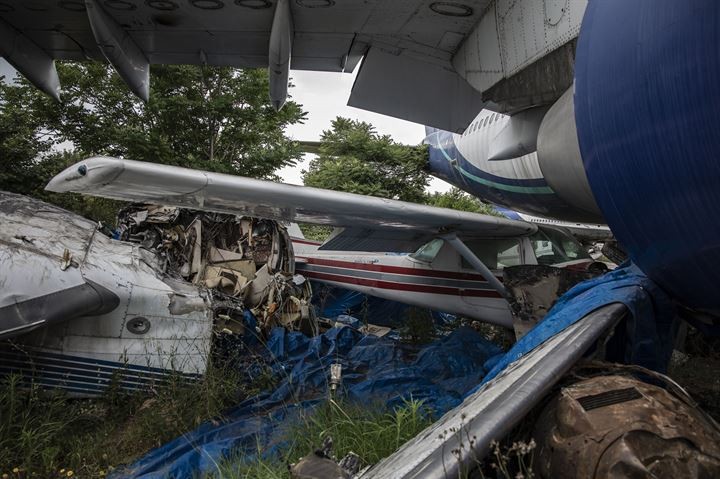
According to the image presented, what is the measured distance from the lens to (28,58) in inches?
181

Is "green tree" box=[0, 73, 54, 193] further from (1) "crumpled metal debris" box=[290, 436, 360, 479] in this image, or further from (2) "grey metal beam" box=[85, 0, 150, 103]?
(1) "crumpled metal debris" box=[290, 436, 360, 479]

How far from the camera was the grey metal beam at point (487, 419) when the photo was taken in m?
1.30

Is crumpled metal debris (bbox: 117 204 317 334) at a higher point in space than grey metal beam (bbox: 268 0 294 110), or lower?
lower

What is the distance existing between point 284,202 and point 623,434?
360cm

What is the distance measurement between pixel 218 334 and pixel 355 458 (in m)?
3.29

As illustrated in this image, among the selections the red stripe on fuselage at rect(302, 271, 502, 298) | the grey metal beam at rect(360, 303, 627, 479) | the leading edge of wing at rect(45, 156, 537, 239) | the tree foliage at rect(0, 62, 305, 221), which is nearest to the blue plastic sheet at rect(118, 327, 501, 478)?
the red stripe on fuselage at rect(302, 271, 502, 298)

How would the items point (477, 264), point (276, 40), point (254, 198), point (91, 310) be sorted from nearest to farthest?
1. point (276, 40)
2. point (91, 310)
3. point (254, 198)
4. point (477, 264)

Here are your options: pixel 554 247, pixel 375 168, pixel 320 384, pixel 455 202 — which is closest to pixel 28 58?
pixel 320 384

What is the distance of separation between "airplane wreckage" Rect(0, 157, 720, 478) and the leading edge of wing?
0.06 ft

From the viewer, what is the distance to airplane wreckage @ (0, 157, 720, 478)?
4.66 feet

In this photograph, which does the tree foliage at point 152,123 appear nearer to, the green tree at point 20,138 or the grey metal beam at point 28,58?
the green tree at point 20,138

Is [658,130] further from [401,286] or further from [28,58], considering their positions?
[401,286]

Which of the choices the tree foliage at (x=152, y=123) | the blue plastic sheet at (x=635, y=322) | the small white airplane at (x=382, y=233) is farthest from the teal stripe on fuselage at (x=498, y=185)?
the tree foliage at (x=152, y=123)

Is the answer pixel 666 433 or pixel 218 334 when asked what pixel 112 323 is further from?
pixel 666 433
